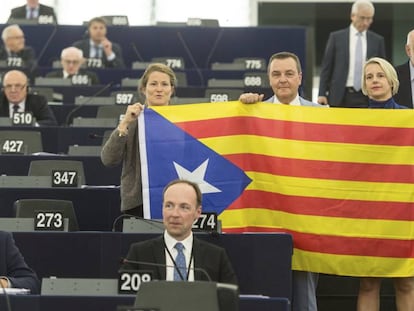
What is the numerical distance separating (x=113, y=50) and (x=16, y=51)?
1249mm

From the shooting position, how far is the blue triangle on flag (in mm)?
9938

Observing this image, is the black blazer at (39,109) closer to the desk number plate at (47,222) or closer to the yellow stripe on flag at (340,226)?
the desk number plate at (47,222)

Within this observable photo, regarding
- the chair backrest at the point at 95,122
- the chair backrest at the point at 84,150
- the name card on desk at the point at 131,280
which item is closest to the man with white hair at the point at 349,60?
the chair backrest at the point at 95,122

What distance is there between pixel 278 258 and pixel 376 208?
0.92 meters

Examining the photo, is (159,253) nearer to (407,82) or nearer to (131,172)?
(131,172)

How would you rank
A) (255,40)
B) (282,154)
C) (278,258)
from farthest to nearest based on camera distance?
1. (255,40)
2. (282,154)
3. (278,258)

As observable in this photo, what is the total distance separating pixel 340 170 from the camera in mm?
9922

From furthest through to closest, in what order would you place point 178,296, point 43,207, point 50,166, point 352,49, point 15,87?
point 352,49 < point 15,87 < point 50,166 < point 43,207 < point 178,296

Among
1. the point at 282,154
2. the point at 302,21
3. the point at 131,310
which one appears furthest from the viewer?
the point at 302,21

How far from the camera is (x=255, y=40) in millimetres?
19578

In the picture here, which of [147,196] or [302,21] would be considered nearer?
[147,196]

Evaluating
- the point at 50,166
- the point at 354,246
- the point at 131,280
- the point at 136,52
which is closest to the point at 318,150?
the point at 354,246

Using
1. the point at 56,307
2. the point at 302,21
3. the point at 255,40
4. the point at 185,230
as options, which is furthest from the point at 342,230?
the point at 302,21

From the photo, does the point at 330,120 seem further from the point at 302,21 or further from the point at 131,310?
the point at 302,21
